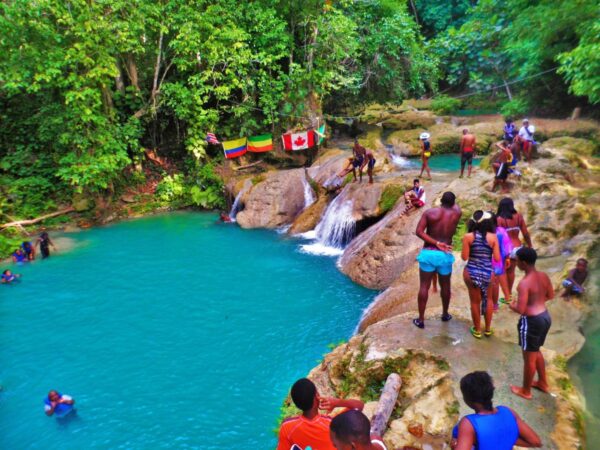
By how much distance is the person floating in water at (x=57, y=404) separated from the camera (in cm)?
733

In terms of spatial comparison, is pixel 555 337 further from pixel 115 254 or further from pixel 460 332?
pixel 115 254

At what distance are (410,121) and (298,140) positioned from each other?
10.6 meters

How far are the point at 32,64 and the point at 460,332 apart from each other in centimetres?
1719

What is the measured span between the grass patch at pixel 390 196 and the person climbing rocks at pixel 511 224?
249 inches

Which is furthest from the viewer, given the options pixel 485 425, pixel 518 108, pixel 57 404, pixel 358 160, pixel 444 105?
pixel 444 105

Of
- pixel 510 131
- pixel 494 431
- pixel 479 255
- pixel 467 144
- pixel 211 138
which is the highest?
pixel 211 138

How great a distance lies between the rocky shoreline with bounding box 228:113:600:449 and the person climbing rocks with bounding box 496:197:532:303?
0.84m

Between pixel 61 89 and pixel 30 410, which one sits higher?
pixel 61 89

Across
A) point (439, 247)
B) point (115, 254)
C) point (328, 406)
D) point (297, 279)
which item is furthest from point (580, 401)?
point (115, 254)

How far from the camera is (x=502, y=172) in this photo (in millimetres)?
10875

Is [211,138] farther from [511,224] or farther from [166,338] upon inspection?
[511,224]

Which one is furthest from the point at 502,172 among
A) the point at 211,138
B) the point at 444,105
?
the point at 444,105

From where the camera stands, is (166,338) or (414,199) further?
(414,199)

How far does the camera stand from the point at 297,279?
12414mm
